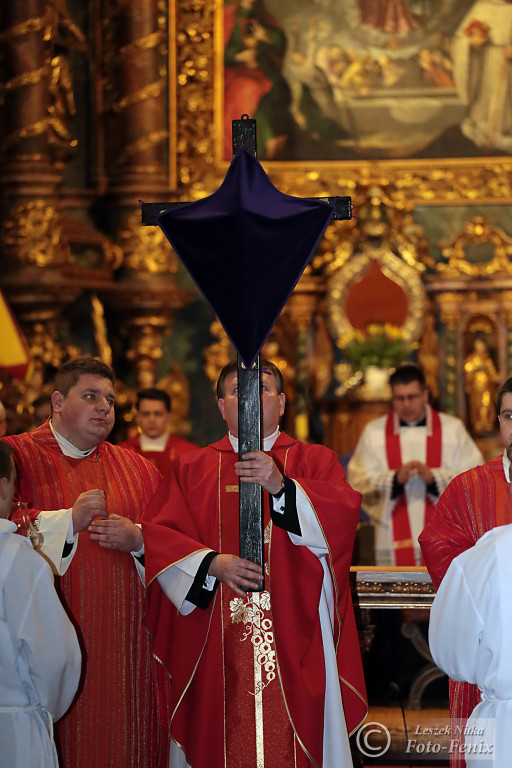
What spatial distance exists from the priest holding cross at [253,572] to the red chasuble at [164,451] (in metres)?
3.54

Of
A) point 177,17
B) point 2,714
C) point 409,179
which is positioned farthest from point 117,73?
point 2,714

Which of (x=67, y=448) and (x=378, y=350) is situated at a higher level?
(x=378, y=350)

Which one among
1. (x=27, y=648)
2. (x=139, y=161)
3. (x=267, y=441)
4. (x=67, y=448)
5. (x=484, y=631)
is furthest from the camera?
(x=139, y=161)

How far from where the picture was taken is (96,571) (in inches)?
185

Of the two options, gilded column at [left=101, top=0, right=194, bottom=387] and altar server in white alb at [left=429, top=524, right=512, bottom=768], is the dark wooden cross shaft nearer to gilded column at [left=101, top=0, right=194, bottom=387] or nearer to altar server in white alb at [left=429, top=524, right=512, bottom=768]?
altar server in white alb at [left=429, top=524, right=512, bottom=768]

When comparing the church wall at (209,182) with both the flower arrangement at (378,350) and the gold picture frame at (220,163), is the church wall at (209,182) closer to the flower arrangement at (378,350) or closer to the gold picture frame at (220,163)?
the gold picture frame at (220,163)

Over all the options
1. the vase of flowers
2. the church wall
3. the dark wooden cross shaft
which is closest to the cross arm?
the dark wooden cross shaft

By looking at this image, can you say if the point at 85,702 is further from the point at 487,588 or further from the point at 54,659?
the point at 487,588

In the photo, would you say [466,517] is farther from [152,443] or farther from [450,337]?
[450,337]

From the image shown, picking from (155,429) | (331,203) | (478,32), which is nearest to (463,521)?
(331,203)

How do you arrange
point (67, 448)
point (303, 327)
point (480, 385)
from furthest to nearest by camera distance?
point (303, 327)
point (480, 385)
point (67, 448)
